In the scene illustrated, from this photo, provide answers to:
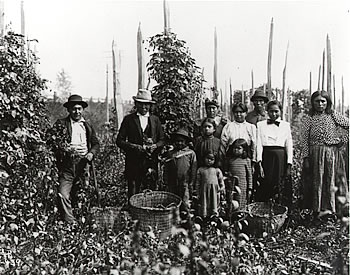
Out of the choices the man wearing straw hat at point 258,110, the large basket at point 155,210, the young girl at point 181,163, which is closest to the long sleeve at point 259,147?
the man wearing straw hat at point 258,110

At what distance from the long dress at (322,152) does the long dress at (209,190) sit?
1.16m

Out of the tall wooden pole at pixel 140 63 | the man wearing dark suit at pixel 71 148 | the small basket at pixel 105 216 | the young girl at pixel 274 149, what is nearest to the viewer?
the small basket at pixel 105 216

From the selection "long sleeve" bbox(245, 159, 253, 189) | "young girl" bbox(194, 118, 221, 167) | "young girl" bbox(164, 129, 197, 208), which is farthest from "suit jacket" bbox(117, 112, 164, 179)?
"long sleeve" bbox(245, 159, 253, 189)

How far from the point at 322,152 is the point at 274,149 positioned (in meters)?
0.55

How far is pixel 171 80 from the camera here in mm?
Answer: 6152

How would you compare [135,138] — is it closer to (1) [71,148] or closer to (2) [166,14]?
(1) [71,148]

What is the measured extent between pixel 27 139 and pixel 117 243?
168 cm

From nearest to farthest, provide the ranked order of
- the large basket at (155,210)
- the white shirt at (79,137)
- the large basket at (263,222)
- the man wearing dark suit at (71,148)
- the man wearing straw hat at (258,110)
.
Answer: the large basket at (155,210) < the large basket at (263,222) < the man wearing dark suit at (71,148) < the white shirt at (79,137) < the man wearing straw hat at (258,110)

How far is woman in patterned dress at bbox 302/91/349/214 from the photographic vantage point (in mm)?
5328

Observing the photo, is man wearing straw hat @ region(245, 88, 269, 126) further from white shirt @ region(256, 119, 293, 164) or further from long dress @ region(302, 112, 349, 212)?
long dress @ region(302, 112, 349, 212)

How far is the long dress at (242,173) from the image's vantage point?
5359 mm

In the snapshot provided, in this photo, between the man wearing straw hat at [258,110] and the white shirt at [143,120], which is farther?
the man wearing straw hat at [258,110]

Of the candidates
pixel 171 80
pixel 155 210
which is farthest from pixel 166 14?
pixel 155 210

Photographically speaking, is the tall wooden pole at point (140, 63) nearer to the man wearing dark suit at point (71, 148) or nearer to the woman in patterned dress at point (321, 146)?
the man wearing dark suit at point (71, 148)
